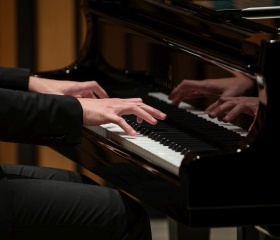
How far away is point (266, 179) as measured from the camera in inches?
76.0

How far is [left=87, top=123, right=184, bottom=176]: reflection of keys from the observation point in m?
1.99

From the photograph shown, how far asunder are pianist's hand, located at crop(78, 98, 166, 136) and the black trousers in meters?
0.16

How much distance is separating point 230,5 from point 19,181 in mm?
853

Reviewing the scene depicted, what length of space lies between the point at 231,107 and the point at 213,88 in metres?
0.08

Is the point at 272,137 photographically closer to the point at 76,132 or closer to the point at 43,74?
the point at 76,132

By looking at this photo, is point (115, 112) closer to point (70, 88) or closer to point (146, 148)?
point (146, 148)

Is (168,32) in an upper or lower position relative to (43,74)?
upper

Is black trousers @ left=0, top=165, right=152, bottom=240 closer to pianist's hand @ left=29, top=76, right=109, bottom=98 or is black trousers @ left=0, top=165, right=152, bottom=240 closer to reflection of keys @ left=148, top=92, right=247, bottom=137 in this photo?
reflection of keys @ left=148, top=92, right=247, bottom=137

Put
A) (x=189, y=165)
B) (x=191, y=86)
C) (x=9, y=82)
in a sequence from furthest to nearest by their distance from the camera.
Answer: (x=9, y=82) < (x=191, y=86) < (x=189, y=165)

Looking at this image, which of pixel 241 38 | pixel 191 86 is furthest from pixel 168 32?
pixel 241 38

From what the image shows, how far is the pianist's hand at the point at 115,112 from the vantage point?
7.07 feet

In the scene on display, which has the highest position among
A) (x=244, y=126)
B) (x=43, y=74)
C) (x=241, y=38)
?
(x=241, y=38)

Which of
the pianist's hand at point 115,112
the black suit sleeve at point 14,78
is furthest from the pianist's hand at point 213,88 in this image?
the black suit sleeve at point 14,78

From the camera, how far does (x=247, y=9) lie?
2.43m
